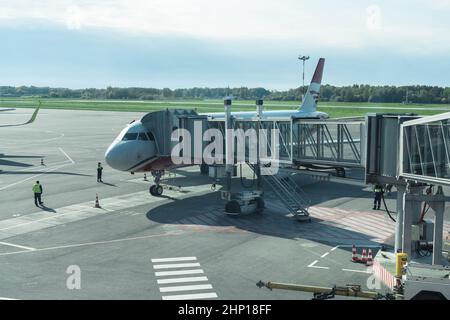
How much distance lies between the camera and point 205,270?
81.6 ft

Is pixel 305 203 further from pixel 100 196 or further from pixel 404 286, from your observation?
pixel 404 286

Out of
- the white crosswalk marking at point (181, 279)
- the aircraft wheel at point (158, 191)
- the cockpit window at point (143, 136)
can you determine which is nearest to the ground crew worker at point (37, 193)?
the cockpit window at point (143, 136)

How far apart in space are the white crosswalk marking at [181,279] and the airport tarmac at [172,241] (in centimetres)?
5

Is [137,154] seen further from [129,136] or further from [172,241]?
[172,241]

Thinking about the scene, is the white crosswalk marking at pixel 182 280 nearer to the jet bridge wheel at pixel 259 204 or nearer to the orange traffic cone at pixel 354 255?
the orange traffic cone at pixel 354 255

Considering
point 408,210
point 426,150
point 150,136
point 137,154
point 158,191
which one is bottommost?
point 158,191

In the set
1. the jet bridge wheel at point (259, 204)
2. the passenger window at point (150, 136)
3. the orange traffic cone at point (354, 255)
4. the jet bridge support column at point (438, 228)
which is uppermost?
the passenger window at point (150, 136)

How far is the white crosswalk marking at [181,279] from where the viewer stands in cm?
2145

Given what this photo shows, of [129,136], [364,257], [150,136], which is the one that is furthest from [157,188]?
[364,257]

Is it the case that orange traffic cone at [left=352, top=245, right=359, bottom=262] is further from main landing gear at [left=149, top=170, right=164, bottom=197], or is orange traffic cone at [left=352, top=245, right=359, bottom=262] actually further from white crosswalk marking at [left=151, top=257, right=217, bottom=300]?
main landing gear at [left=149, top=170, right=164, bottom=197]

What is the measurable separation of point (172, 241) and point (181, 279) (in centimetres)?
674

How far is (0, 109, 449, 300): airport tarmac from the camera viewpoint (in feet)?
74.7

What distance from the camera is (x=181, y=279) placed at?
77.6 ft

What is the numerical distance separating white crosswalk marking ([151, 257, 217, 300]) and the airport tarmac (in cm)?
5
